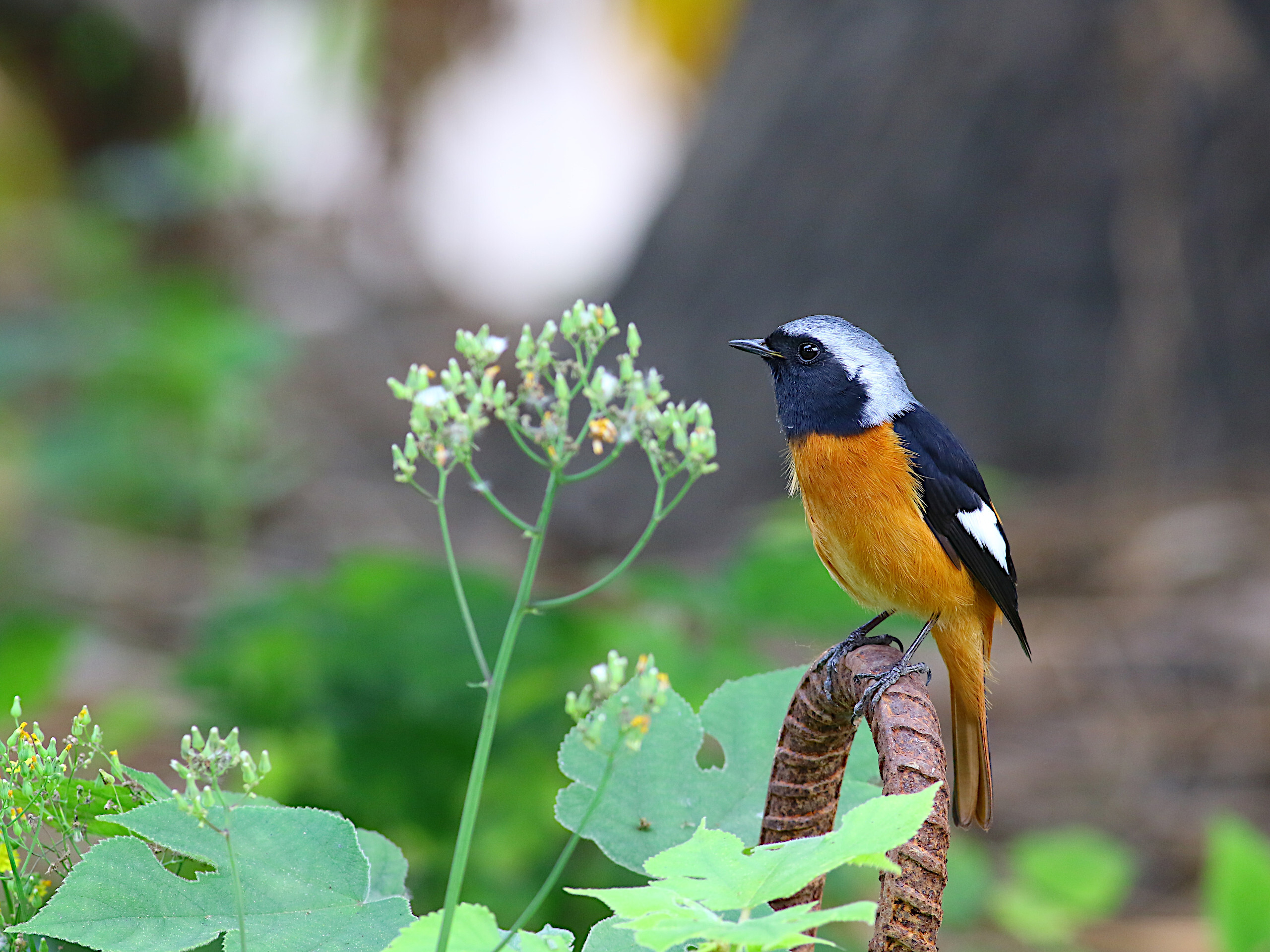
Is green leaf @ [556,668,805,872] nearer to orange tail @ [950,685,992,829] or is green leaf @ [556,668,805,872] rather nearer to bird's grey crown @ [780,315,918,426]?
orange tail @ [950,685,992,829]

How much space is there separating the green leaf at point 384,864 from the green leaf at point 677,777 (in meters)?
0.16

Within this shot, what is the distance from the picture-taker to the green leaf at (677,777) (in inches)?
42.0

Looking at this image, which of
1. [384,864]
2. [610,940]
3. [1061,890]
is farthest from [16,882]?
[1061,890]

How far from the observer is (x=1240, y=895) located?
8.99 feet

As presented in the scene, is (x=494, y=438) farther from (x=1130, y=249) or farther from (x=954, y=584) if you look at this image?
(x=954, y=584)

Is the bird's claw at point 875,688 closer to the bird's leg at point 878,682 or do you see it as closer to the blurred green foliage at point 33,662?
the bird's leg at point 878,682

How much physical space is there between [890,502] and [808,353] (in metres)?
0.30

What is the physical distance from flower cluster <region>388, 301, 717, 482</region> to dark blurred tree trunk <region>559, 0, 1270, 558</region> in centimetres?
503

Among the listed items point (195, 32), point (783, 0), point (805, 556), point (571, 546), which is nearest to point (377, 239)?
point (195, 32)

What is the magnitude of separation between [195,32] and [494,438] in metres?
3.13

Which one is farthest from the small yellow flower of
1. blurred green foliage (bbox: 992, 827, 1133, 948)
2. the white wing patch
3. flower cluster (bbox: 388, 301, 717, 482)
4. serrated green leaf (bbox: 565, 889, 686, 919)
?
blurred green foliage (bbox: 992, 827, 1133, 948)

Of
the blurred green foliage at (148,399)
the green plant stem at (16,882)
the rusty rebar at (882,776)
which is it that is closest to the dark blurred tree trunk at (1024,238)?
the blurred green foliage at (148,399)

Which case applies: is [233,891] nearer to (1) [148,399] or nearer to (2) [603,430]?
(2) [603,430]

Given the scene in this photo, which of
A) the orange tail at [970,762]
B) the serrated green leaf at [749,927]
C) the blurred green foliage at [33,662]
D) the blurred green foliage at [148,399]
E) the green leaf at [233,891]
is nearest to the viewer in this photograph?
the serrated green leaf at [749,927]
